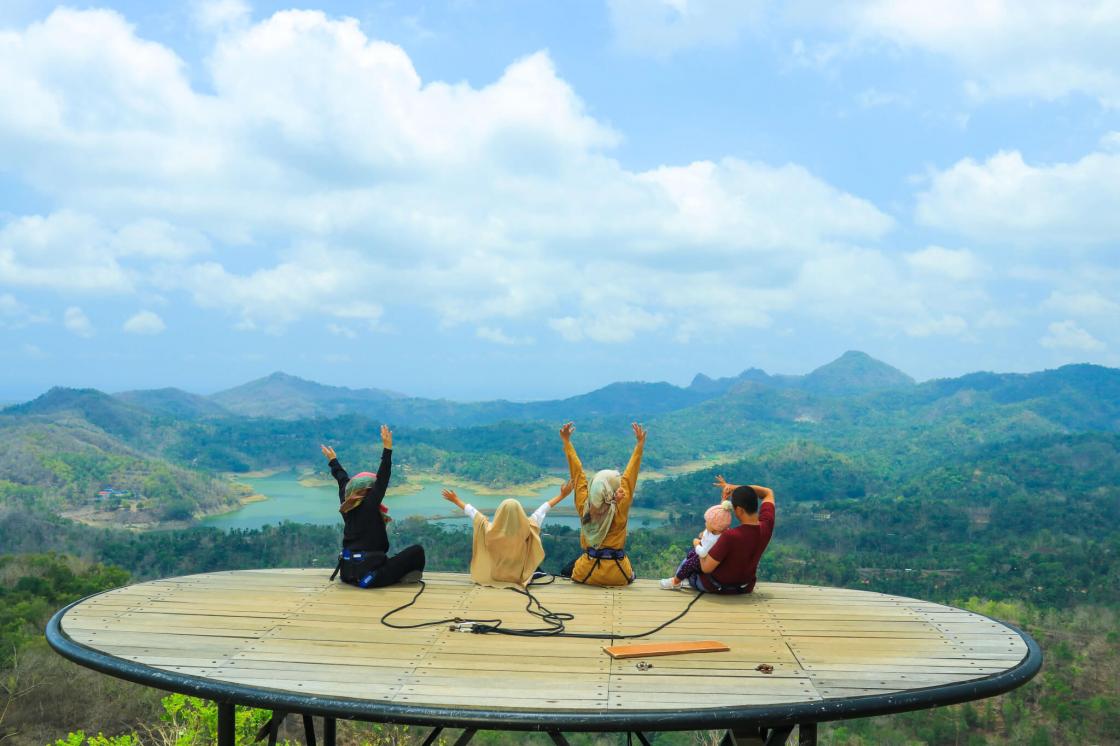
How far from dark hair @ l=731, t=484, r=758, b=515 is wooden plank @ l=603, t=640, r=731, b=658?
4.31ft

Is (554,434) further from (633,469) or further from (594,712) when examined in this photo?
(594,712)

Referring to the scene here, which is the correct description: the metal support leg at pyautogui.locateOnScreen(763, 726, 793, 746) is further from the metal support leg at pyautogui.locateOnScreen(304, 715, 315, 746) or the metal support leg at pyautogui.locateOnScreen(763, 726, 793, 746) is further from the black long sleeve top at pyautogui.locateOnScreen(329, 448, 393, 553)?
the metal support leg at pyautogui.locateOnScreen(304, 715, 315, 746)

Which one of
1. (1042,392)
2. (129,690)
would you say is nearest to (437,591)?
(129,690)

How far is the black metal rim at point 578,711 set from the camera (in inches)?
142

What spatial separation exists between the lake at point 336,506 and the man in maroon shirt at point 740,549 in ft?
160

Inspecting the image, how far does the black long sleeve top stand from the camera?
6023 mm

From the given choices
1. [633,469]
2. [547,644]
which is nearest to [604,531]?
[633,469]

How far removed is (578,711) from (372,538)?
2.83 meters

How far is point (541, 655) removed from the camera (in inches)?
175

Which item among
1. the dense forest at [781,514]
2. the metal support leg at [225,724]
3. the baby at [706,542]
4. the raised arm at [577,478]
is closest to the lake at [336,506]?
the dense forest at [781,514]

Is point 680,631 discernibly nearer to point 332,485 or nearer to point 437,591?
point 437,591

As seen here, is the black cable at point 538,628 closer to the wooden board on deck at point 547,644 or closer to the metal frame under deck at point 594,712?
the wooden board on deck at point 547,644

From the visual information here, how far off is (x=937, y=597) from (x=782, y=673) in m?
34.9

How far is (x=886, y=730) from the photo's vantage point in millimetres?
25062
